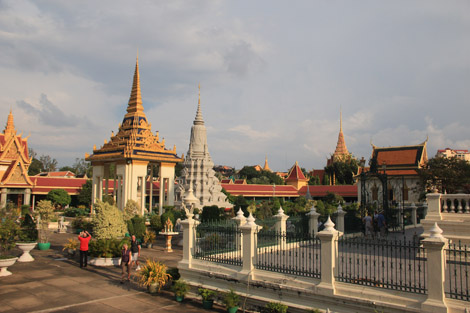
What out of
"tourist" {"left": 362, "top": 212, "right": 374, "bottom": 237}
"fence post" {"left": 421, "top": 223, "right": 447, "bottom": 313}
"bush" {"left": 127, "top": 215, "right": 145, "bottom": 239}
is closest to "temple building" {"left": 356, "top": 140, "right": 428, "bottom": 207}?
"tourist" {"left": 362, "top": 212, "right": 374, "bottom": 237}

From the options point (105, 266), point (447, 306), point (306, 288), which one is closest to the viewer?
point (447, 306)

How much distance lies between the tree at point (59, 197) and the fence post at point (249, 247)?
36463 mm

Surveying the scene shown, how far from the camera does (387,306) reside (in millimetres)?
8406

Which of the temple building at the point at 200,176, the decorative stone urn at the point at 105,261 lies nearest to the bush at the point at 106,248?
the decorative stone urn at the point at 105,261

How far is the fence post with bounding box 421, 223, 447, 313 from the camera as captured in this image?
7.87 metres

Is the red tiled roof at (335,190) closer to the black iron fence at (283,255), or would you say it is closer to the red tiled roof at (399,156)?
the red tiled roof at (399,156)

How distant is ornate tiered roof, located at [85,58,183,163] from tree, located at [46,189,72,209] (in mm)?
8576

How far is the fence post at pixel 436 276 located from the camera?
787 cm

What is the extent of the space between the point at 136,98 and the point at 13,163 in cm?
1341

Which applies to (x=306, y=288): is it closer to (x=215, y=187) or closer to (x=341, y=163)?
(x=215, y=187)

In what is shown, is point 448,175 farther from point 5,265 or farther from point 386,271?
point 5,265

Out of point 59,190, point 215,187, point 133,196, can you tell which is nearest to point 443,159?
point 215,187

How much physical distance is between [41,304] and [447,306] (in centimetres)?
980

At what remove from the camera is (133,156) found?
32.9 metres
